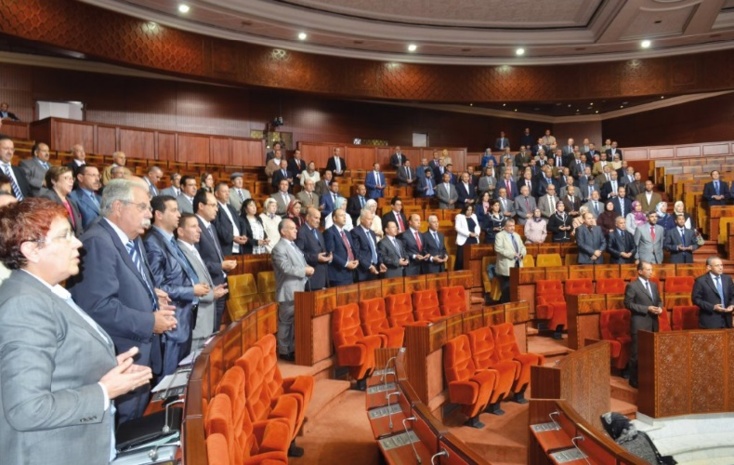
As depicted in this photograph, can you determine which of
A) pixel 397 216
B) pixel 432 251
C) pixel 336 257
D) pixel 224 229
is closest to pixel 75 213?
pixel 224 229

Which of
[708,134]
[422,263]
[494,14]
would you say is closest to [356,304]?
[422,263]

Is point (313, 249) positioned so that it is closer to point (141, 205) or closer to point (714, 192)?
point (141, 205)

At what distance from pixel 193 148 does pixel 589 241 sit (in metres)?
5.26

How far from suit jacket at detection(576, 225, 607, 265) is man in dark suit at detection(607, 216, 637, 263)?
11cm

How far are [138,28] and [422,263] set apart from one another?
5.27 meters

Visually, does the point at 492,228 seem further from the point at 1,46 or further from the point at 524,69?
the point at 1,46

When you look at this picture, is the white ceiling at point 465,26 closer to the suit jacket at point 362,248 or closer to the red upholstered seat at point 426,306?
the suit jacket at point 362,248

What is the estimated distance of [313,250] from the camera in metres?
3.85

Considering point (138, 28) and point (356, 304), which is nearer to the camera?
point (356, 304)

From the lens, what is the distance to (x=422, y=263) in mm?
4969

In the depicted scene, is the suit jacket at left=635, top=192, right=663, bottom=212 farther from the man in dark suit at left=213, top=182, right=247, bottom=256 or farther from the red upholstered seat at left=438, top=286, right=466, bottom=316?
the man in dark suit at left=213, top=182, right=247, bottom=256

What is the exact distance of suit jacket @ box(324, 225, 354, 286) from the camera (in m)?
4.11

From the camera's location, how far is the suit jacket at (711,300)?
14.2 ft

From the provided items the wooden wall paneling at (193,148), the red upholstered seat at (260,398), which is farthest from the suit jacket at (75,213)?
the wooden wall paneling at (193,148)
